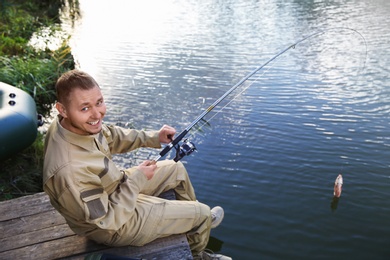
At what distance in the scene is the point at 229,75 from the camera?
806 cm

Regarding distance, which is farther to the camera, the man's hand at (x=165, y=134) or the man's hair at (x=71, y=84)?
the man's hand at (x=165, y=134)

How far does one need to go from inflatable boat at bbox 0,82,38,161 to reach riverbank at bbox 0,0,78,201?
291 mm

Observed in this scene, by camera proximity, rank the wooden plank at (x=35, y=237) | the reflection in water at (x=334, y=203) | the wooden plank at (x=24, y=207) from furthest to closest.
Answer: the reflection in water at (x=334, y=203) → the wooden plank at (x=24, y=207) → the wooden plank at (x=35, y=237)

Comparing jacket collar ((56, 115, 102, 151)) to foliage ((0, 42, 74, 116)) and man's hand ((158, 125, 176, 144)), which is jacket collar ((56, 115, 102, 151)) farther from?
foliage ((0, 42, 74, 116))

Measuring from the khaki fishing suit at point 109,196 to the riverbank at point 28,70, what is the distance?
6.44 feet

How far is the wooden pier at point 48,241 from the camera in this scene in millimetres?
2541

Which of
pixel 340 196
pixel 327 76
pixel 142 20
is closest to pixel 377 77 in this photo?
pixel 327 76

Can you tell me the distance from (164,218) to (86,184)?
2.04 ft

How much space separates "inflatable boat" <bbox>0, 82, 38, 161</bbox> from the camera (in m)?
4.26

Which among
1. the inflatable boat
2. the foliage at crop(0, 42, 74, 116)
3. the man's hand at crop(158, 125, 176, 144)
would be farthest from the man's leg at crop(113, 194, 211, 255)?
the foliage at crop(0, 42, 74, 116)

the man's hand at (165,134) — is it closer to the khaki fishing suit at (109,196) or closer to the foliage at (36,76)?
the khaki fishing suit at (109,196)

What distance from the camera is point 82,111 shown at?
222 cm

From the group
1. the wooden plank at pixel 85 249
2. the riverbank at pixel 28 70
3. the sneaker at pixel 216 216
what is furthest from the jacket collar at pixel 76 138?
the riverbank at pixel 28 70

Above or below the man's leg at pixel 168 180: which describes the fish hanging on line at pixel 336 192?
below
